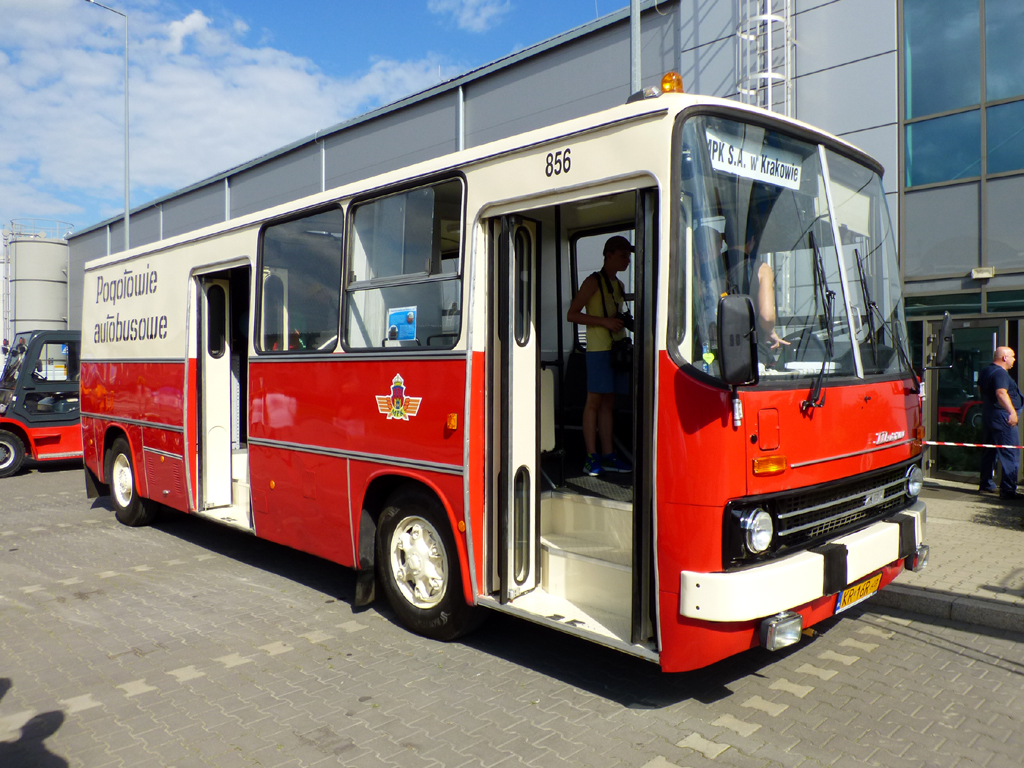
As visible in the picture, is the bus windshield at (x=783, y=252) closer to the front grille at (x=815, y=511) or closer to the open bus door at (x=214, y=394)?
the front grille at (x=815, y=511)

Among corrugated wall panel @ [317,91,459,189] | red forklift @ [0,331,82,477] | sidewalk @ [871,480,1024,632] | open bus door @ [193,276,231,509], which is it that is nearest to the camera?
sidewalk @ [871,480,1024,632]

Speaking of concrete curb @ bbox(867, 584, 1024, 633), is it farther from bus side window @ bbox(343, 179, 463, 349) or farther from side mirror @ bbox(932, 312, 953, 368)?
bus side window @ bbox(343, 179, 463, 349)

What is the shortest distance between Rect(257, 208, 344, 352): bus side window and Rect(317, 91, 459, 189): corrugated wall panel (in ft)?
32.0

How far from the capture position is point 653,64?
506 inches

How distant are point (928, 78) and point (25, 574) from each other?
38.0 ft

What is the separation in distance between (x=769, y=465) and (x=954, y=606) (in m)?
2.69

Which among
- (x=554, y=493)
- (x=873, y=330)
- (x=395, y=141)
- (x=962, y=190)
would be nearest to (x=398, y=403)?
(x=554, y=493)

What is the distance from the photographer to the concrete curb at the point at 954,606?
5270mm

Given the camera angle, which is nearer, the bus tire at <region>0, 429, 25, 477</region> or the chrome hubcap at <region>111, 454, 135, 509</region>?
the chrome hubcap at <region>111, 454, 135, 509</region>

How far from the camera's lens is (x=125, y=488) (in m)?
8.95

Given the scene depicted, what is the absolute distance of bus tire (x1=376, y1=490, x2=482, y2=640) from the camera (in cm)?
491

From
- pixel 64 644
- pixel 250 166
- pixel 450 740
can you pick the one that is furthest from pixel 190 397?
pixel 250 166

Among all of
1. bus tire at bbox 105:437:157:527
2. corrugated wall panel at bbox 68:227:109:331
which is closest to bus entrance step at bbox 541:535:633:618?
bus tire at bbox 105:437:157:527

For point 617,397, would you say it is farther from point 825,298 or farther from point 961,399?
point 961,399
